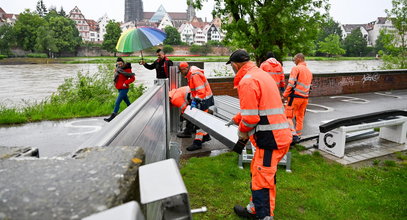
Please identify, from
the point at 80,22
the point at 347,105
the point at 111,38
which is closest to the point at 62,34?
the point at 111,38

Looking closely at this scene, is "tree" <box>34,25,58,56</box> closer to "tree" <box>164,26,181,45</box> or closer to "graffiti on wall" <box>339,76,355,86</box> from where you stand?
"tree" <box>164,26,181,45</box>

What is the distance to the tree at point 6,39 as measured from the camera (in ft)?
217

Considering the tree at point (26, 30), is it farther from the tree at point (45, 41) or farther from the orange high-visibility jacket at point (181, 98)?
the orange high-visibility jacket at point (181, 98)

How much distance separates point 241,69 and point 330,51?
9267 cm

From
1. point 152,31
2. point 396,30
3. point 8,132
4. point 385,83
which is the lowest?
point 8,132

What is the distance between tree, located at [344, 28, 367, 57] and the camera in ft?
305

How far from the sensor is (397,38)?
16.9 meters

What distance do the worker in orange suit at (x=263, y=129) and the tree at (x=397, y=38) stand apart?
1688 centimetres

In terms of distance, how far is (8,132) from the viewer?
24.6 ft

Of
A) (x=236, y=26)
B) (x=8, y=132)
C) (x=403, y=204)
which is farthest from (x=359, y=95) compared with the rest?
(x=8, y=132)

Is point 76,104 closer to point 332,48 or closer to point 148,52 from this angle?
point 148,52

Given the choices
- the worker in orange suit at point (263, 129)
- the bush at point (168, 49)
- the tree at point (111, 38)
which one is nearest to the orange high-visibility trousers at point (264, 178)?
the worker in orange suit at point (263, 129)

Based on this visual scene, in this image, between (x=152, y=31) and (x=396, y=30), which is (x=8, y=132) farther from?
(x=396, y=30)

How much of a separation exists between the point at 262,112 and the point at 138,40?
19.7 ft
